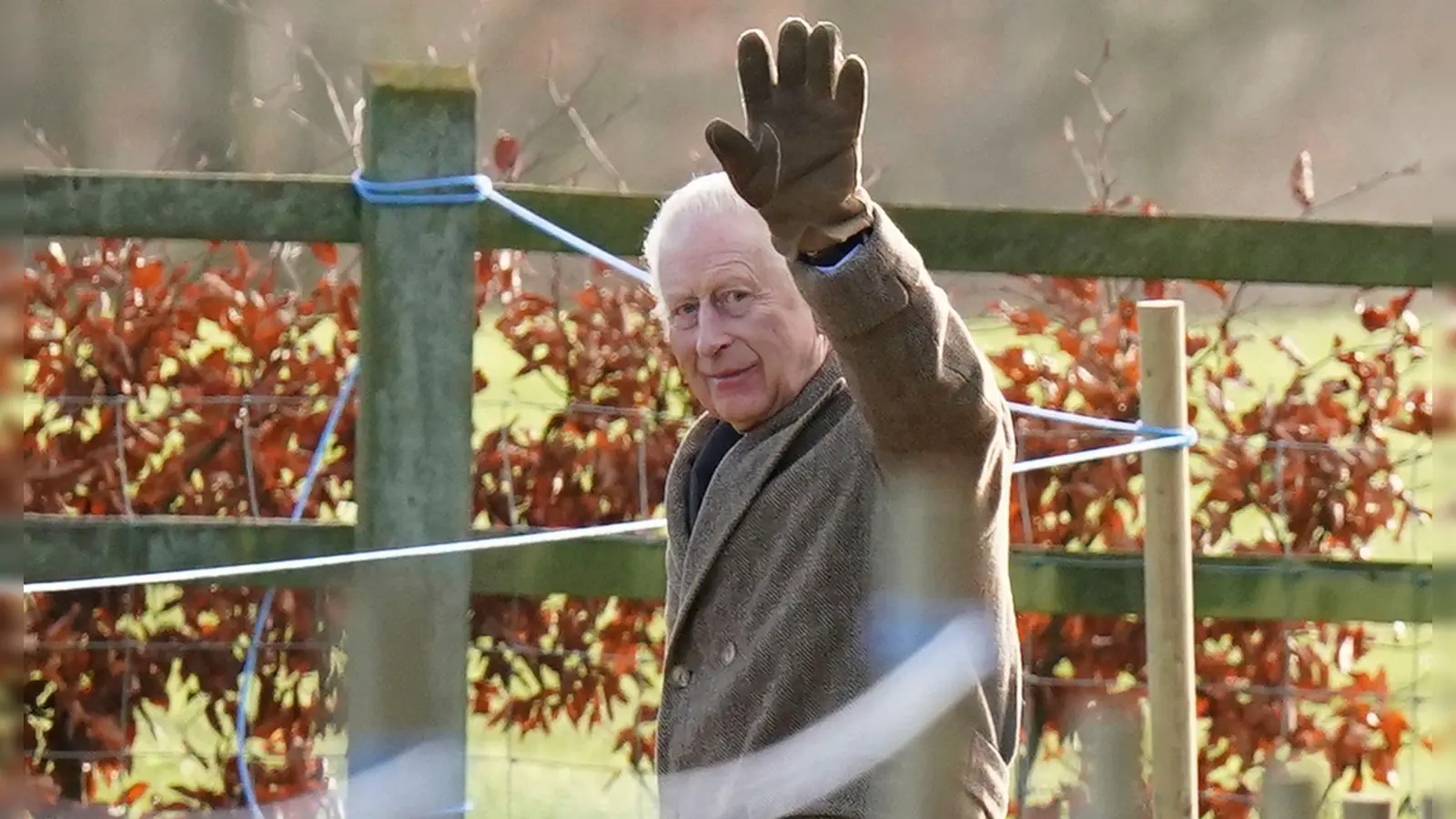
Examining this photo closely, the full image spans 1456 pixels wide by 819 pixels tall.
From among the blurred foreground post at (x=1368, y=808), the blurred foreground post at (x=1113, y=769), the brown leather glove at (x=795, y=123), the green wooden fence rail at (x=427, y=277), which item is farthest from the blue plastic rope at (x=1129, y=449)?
the brown leather glove at (x=795, y=123)

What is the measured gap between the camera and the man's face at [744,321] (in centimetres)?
210

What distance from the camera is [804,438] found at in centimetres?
205

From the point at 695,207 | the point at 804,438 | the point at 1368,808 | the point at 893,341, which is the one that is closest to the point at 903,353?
the point at 893,341

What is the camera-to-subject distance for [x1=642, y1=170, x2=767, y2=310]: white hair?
6.93 feet

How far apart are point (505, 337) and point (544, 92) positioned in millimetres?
5784

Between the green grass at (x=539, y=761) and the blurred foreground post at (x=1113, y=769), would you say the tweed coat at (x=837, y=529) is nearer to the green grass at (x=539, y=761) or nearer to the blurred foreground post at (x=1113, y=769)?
the blurred foreground post at (x=1113, y=769)

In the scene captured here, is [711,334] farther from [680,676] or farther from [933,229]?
[933,229]

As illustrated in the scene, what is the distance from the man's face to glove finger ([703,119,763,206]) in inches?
23.4

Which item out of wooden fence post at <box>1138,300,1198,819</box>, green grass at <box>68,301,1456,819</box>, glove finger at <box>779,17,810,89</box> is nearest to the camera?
glove finger at <box>779,17,810,89</box>

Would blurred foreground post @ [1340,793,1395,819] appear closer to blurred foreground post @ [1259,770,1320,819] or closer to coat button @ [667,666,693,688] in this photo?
blurred foreground post @ [1259,770,1320,819]

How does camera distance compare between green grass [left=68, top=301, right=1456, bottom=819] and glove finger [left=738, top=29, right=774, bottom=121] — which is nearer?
glove finger [left=738, top=29, right=774, bottom=121]

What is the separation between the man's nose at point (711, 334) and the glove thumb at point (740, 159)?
61 cm

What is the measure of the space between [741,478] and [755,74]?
712mm

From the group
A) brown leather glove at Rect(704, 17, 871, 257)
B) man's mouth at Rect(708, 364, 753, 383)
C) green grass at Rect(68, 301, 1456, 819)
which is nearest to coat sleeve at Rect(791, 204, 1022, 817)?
brown leather glove at Rect(704, 17, 871, 257)
